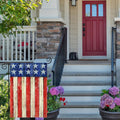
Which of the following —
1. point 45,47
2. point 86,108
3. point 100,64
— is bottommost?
point 86,108

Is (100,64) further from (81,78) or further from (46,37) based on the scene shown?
(46,37)

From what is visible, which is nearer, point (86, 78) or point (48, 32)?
point (86, 78)

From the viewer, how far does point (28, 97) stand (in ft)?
9.12

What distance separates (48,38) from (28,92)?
139 inches

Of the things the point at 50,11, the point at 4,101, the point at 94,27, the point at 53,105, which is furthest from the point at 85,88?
the point at 94,27

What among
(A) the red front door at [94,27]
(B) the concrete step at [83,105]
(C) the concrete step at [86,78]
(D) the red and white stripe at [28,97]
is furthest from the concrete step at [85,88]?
(A) the red front door at [94,27]

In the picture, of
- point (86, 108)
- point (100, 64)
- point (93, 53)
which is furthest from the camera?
point (93, 53)

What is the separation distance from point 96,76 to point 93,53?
2612 millimetres

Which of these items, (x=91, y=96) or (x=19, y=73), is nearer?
(x=19, y=73)

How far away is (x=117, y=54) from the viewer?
591 cm

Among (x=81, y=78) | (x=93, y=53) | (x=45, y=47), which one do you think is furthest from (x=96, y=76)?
(x=93, y=53)

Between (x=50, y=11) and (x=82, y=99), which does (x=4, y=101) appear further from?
(x=50, y=11)

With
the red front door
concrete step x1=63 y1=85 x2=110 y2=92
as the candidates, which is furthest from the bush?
the red front door

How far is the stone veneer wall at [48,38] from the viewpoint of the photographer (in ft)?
20.2
